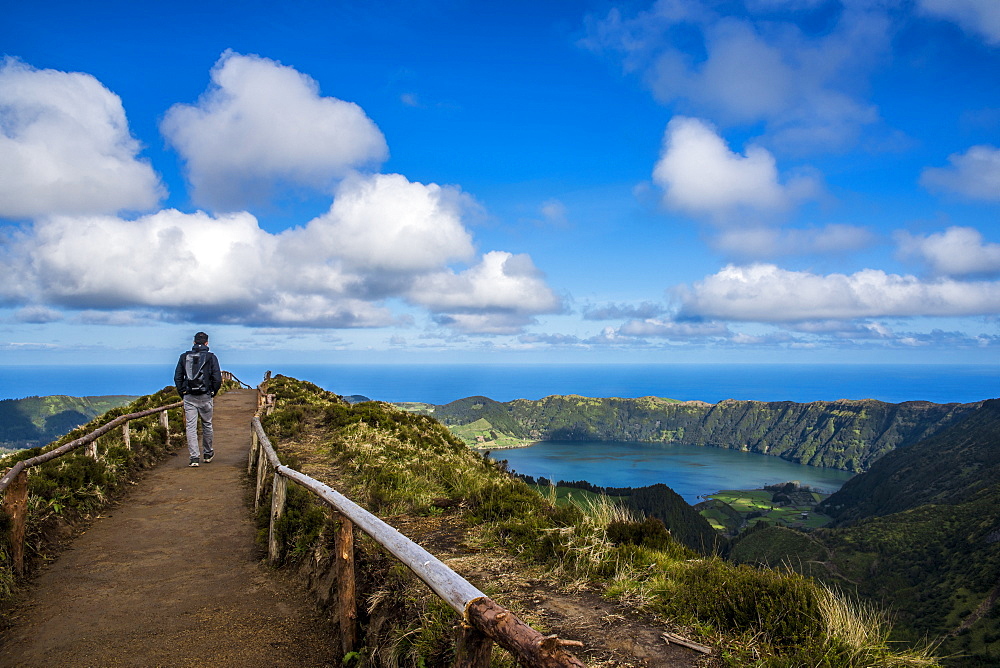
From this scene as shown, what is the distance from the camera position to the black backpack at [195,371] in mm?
11524

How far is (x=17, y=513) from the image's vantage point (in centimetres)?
654

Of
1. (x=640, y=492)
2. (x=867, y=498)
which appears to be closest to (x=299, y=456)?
(x=640, y=492)

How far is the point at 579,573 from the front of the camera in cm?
591

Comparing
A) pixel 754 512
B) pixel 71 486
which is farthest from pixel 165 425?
pixel 754 512

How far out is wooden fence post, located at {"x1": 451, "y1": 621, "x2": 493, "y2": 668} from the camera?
2.78 meters

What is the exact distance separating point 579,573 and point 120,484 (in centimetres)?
1026

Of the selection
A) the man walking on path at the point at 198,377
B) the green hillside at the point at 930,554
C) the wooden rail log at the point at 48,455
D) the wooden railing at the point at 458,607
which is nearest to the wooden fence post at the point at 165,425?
the wooden rail log at the point at 48,455

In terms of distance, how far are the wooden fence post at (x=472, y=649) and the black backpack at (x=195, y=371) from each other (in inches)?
434

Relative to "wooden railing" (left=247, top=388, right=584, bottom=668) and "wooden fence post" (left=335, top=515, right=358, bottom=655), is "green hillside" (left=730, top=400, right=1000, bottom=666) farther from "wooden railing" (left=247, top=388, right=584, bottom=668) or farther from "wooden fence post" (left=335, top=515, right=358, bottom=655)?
"wooden railing" (left=247, top=388, right=584, bottom=668)

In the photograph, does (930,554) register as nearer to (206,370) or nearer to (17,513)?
(206,370)

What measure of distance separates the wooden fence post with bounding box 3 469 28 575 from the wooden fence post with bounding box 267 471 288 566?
2.94 meters

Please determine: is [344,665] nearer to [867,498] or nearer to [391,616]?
[391,616]

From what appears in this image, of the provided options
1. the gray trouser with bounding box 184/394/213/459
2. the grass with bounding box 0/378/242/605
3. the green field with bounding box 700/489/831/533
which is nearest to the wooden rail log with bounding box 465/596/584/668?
the grass with bounding box 0/378/242/605

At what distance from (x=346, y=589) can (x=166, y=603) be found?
2.71m
